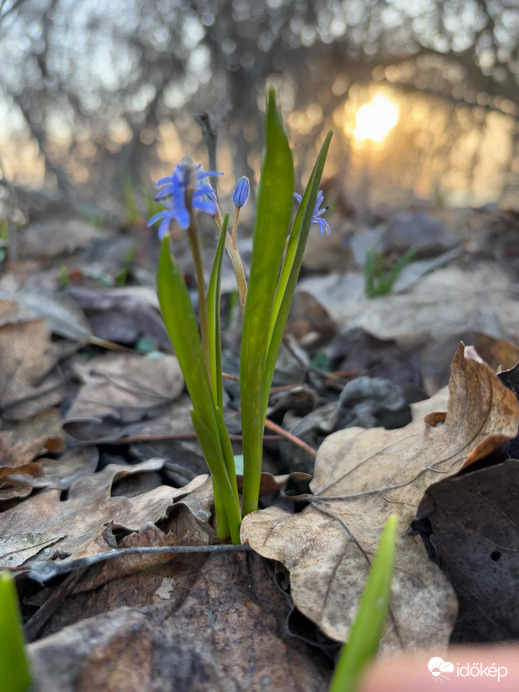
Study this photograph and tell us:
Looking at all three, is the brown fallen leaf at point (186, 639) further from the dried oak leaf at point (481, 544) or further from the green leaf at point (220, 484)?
the dried oak leaf at point (481, 544)

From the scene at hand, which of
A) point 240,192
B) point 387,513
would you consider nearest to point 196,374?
point 240,192

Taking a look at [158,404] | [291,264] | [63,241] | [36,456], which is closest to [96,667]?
[291,264]

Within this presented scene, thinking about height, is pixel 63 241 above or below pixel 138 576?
above

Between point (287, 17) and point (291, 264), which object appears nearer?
point (291, 264)

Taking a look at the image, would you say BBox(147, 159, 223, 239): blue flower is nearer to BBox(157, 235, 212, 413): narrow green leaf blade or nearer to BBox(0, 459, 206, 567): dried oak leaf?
BBox(157, 235, 212, 413): narrow green leaf blade

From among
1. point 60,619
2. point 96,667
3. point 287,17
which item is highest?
Answer: point 287,17

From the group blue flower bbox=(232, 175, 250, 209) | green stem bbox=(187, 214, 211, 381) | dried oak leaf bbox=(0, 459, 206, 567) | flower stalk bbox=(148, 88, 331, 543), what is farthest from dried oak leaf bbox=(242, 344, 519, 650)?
blue flower bbox=(232, 175, 250, 209)

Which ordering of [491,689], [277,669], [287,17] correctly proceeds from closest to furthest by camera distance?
1. [491,689]
2. [277,669]
3. [287,17]

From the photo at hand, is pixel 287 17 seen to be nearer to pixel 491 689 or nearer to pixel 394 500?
pixel 394 500
